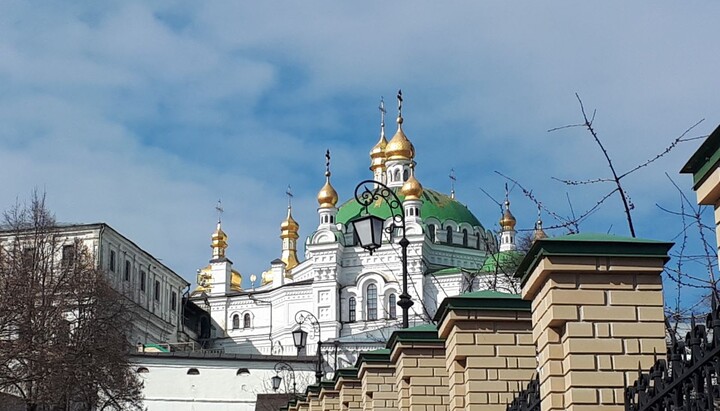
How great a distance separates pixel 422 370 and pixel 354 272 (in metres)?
80.5

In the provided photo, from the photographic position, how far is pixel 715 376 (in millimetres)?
4672

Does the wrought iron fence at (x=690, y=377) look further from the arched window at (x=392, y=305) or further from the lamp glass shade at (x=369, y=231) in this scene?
the arched window at (x=392, y=305)

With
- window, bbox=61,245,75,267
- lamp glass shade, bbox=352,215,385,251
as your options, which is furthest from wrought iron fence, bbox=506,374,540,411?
window, bbox=61,245,75,267

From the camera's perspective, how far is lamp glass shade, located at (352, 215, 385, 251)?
1454 centimetres

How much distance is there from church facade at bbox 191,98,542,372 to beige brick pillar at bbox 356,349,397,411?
231ft

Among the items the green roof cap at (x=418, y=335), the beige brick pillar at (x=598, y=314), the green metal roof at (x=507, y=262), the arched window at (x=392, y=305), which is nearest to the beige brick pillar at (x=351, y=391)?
the green roof cap at (x=418, y=335)

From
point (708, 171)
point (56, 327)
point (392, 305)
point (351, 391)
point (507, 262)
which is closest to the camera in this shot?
point (708, 171)

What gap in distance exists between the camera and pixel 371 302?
8900cm

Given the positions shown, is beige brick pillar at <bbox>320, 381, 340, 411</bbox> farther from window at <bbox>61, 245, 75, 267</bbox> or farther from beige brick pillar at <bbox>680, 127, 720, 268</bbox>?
window at <bbox>61, 245, 75, 267</bbox>

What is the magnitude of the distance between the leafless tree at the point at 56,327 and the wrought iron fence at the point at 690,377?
28191 mm

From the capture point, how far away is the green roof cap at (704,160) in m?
4.47

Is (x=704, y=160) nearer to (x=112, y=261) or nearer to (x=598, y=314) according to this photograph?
(x=598, y=314)

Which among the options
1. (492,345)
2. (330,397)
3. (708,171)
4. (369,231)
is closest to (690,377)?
(708,171)

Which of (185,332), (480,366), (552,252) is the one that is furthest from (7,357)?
(185,332)
